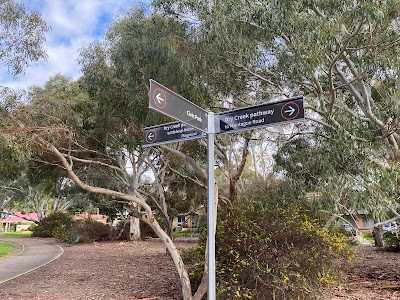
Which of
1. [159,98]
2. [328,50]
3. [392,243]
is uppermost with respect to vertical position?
[328,50]

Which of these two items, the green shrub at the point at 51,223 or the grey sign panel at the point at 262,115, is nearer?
the grey sign panel at the point at 262,115

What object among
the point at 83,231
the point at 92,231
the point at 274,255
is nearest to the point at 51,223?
the point at 92,231

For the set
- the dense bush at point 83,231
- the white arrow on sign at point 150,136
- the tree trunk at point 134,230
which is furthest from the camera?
the tree trunk at point 134,230

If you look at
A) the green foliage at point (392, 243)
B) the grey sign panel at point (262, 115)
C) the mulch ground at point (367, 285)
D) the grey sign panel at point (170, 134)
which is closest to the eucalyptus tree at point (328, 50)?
the mulch ground at point (367, 285)

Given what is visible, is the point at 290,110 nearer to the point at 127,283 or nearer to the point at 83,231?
the point at 127,283

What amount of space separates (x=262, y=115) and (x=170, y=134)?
1.25m

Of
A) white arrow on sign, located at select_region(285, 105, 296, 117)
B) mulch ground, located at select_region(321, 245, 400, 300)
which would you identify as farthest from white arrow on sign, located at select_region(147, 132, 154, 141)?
mulch ground, located at select_region(321, 245, 400, 300)

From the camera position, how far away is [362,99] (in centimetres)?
918

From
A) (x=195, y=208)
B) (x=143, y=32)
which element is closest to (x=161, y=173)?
(x=195, y=208)

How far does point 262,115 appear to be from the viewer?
4547 millimetres

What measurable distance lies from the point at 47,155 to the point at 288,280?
7.51 meters

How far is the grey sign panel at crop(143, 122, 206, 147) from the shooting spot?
4851 millimetres

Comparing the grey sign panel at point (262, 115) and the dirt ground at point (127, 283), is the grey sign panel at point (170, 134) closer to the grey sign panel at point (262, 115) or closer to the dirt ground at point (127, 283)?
the grey sign panel at point (262, 115)

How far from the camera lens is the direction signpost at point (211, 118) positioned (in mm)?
4121
